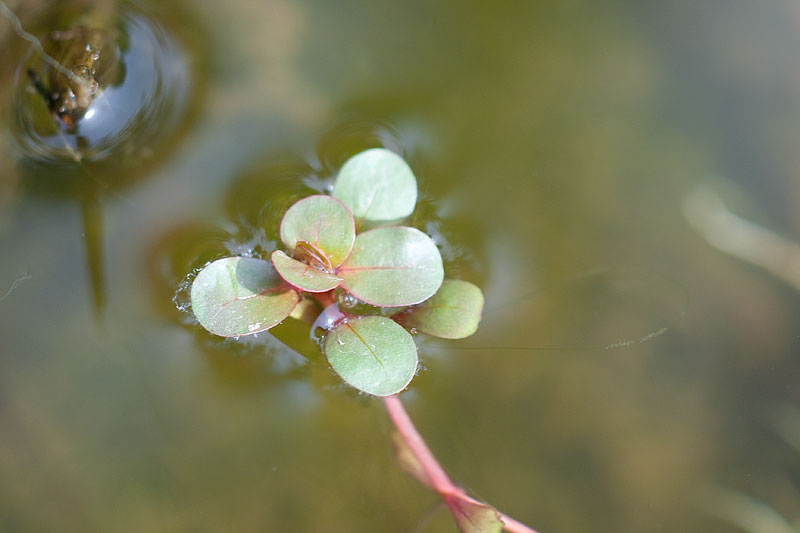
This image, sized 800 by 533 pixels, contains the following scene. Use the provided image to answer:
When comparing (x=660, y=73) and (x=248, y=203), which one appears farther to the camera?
(x=660, y=73)

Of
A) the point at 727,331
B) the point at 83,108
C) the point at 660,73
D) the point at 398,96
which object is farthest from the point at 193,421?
the point at 660,73

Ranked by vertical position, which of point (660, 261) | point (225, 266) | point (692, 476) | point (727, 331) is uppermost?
point (225, 266)

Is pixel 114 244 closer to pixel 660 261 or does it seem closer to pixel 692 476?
pixel 660 261

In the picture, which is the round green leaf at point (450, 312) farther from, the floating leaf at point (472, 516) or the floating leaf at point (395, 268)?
the floating leaf at point (472, 516)

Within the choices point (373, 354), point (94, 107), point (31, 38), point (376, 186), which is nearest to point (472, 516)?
point (373, 354)

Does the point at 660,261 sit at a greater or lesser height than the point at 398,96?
lesser

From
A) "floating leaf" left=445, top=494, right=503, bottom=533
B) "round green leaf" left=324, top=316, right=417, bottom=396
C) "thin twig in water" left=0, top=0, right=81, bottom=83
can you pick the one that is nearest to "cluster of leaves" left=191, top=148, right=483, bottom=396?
"round green leaf" left=324, top=316, right=417, bottom=396

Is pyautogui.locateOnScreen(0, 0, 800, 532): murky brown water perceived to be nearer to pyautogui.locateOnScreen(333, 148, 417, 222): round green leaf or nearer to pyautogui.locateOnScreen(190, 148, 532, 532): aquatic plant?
pyautogui.locateOnScreen(190, 148, 532, 532): aquatic plant

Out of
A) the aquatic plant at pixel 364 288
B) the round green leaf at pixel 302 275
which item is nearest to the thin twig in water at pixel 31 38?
the aquatic plant at pixel 364 288
